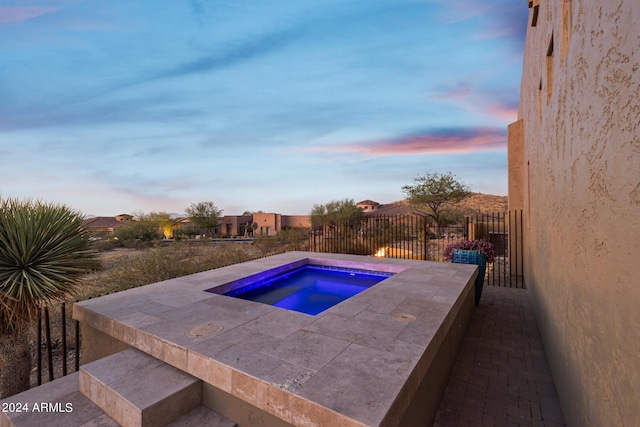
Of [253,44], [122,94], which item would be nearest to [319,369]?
[253,44]

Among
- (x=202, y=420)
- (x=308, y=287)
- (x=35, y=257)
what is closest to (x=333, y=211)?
(x=308, y=287)

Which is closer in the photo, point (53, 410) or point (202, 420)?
point (202, 420)

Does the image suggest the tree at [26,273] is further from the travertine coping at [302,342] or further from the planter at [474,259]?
the planter at [474,259]

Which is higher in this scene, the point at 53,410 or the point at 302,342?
the point at 302,342

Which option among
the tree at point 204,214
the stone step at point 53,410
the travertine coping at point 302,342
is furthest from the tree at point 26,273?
the tree at point 204,214

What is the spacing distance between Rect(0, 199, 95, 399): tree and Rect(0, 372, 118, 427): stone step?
4.18 ft

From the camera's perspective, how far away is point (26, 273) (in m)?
3.27

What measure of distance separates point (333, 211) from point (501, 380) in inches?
1079

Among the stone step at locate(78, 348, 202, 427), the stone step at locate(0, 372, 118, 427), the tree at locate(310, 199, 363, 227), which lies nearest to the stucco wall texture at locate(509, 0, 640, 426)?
the stone step at locate(78, 348, 202, 427)

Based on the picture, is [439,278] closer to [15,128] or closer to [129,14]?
[129,14]

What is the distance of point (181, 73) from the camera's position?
11531 millimetres

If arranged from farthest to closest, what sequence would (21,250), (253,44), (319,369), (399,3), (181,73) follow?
(181,73) < (253,44) < (399,3) < (21,250) < (319,369)

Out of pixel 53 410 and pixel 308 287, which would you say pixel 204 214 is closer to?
pixel 308 287

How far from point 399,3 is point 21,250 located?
1023 cm
